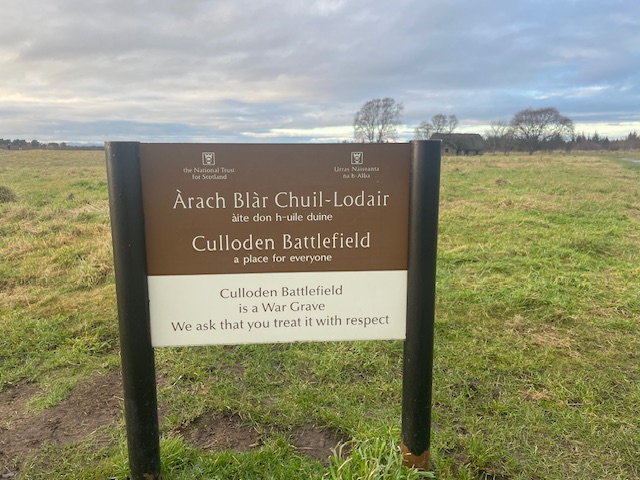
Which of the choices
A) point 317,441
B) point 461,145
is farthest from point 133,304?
point 461,145

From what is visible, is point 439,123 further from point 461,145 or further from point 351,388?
point 351,388

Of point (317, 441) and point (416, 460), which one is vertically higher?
point (416, 460)

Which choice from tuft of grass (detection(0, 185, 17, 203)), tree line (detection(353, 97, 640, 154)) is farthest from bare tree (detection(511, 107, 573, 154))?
tuft of grass (detection(0, 185, 17, 203))

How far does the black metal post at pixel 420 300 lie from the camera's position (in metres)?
2.19

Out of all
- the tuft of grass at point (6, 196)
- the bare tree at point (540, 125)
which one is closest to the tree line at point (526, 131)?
the bare tree at point (540, 125)

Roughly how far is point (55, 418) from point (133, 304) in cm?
155

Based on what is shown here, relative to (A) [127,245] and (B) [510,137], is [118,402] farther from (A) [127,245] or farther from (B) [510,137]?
(B) [510,137]

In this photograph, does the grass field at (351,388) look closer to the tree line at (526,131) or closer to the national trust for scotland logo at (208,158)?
the national trust for scotland logo at (208,158)

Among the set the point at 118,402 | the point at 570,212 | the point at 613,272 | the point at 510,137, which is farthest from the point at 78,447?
the point at 510,137

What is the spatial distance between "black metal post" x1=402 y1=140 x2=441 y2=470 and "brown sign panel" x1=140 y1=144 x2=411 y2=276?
0.21 feet

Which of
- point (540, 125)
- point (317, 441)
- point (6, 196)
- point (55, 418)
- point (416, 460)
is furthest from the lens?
point (540, 125)

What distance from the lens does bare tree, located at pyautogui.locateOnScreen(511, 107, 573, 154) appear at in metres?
67.2

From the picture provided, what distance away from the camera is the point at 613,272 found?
19.8 feet

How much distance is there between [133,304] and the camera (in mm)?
2178
